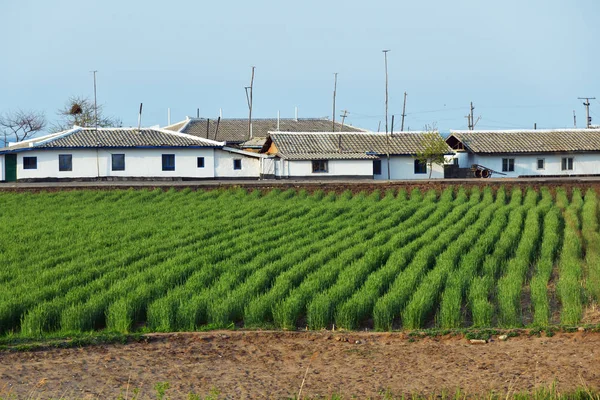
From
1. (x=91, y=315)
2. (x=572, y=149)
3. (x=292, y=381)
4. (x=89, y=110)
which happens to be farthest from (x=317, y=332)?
(x=89, y=110)

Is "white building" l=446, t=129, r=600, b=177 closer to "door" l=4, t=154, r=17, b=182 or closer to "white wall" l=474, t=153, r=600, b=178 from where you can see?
"white wall" l=474, t=153, r=600, b=178

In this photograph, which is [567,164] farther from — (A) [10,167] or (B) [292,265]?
(B) [292,265]

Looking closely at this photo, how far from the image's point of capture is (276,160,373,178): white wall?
143 feet

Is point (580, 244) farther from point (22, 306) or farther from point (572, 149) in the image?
point (572, 149)

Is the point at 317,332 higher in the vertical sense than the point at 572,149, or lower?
lower

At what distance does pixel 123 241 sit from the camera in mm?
19672

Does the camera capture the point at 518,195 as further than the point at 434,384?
Yes

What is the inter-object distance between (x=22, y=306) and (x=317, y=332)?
4431 millimetres

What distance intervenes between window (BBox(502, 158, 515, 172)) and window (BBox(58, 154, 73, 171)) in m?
22.9

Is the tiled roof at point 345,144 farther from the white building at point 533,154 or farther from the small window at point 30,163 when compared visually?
the small window at point 30,163

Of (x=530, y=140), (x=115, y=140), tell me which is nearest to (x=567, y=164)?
(x=530, y=140)

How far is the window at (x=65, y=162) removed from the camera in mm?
42188

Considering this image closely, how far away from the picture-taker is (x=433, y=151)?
147 feet

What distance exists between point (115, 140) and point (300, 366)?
34957 millimetres
